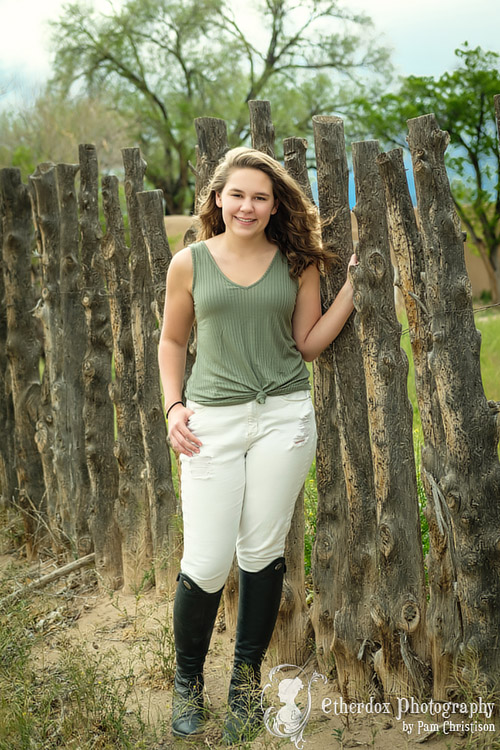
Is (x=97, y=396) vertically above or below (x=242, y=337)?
below

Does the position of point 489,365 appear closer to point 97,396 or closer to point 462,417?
point 97,396

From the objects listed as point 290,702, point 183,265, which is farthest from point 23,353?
point 290,702

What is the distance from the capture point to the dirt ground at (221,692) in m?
2.61

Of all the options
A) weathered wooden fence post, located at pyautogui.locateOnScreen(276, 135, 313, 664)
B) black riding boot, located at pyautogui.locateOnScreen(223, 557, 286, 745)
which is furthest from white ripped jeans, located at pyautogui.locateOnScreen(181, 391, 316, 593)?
weathered wooden fence post, located at pyautogui.locateOnScreen(276, 135, 313, 664)

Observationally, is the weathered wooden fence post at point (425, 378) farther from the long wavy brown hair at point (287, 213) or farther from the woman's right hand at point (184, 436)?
the woman's right hand at point (184, 436)

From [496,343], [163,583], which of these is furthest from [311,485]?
[496,343]

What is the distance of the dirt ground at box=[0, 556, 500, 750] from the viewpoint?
103 inches

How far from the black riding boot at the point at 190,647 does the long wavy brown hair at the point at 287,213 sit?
3.84 feet

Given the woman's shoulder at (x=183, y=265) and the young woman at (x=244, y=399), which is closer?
the young woman at (x=244, y=399)

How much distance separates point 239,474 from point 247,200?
0.92 meters

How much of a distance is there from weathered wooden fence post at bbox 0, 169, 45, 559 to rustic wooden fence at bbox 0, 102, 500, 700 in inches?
26.9

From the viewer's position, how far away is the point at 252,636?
107 inches

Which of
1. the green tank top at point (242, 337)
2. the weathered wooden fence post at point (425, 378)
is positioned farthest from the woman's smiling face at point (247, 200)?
the weathered wooden fence post at point (425, 378)

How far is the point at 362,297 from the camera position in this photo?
2629 millimetres
